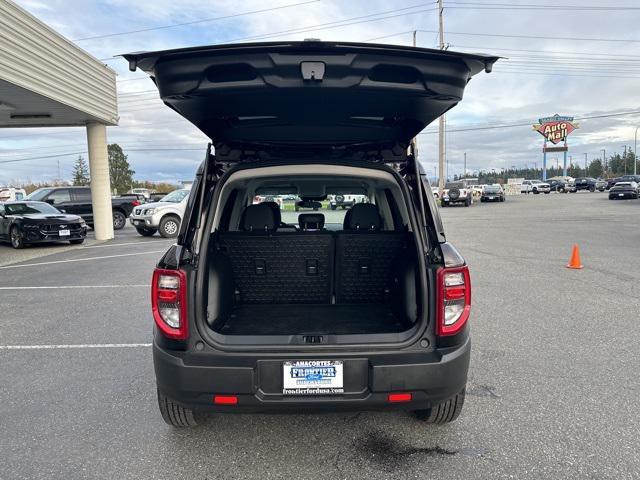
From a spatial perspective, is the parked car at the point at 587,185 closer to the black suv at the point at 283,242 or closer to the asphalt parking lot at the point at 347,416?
the asphalt parking lot at the point at 347,416

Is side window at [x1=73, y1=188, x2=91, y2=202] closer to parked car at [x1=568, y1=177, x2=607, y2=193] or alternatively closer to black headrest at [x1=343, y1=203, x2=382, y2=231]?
black headrest at [x1=343, y1=203, x2=382, y2=231]

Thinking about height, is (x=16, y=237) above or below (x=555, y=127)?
below

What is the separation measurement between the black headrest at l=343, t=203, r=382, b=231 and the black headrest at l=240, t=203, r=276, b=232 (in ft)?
2.19

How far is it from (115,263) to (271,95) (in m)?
8.45

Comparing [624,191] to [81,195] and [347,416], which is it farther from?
[347,416]

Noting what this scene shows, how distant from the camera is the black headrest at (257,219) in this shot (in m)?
3.65

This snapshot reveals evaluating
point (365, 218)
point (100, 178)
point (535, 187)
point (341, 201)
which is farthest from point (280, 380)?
point (535, 187)

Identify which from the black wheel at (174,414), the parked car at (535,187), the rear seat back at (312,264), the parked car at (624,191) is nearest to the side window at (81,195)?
the rear seat back at (312,264)

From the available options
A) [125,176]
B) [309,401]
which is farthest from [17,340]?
[125,176]

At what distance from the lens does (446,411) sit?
283 centimetres

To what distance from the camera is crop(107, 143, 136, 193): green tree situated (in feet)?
250

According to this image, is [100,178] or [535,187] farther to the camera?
[535,187]

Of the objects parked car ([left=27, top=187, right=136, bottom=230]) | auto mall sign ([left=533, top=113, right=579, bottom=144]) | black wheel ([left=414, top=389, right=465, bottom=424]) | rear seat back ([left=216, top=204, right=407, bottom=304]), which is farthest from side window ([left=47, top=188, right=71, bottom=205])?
auto mall sign ([left=533, top=113, right=579, bottom=144])

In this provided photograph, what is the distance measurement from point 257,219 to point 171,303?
1319 millimetres
